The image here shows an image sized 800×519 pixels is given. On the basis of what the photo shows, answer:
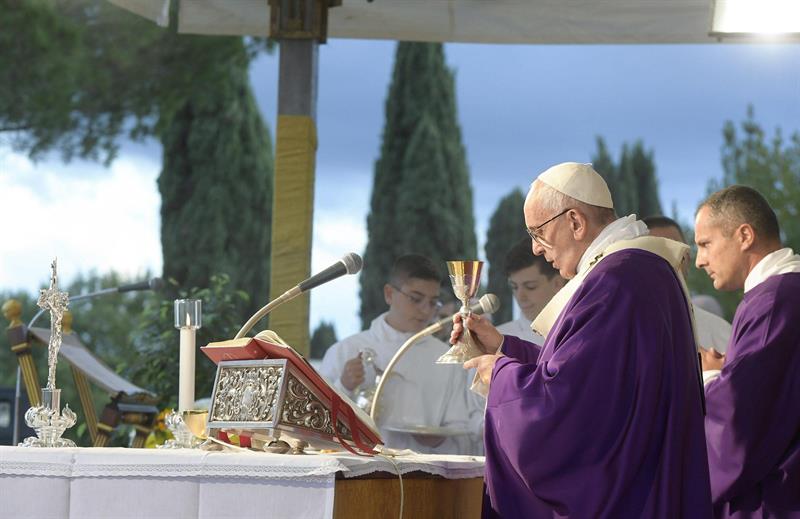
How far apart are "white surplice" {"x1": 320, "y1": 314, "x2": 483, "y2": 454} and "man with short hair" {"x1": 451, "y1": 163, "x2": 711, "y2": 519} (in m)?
2.75

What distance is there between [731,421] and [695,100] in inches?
753

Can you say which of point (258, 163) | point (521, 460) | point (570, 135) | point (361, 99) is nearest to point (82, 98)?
point (258, 163)

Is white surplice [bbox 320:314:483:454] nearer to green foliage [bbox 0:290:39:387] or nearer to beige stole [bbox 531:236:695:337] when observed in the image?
beige stole [bbox 531:236:695:337]

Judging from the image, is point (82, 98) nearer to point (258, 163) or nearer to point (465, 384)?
point (258, 163)

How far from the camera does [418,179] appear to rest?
16438 mm

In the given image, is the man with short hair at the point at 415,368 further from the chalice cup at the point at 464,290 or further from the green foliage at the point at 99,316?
the green foliage at the point at 99,316

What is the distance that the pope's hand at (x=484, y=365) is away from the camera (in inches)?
122

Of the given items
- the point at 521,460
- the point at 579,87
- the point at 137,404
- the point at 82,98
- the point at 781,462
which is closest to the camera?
the point at 521,460

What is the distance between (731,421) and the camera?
3.60 metres

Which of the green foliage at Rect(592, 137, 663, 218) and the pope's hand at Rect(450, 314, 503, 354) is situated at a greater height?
the green foliage at Rect(592, 137, 663, 218)

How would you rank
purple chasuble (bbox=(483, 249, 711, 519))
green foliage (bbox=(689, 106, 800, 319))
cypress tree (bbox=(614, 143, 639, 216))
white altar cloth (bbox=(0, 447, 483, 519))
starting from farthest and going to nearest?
cypress tree (bbox=(614, 143, 639, 216)), green foliage (bbox=(689, 106, 800, 319)), purple chasuble (bbox=(483, 249, 711, 519)), white altar cloth (bbox=(0, 447, 483, 519))

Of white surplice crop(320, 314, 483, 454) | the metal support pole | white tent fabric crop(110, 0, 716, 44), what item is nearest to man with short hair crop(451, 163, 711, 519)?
white surplice crop(320, 314, 483, 454)

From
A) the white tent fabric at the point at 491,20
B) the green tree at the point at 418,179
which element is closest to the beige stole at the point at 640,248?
the white tent fabric at the point at 491,20

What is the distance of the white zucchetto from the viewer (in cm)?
328
